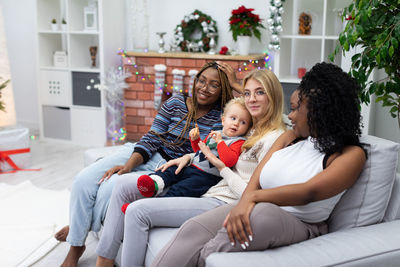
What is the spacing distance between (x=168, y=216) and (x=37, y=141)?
3620mm

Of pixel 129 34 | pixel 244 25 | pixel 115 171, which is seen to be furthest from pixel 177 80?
pixel 115 171

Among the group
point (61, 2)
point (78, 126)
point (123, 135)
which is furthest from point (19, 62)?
point (123, 135)

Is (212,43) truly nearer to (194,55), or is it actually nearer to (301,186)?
(194,55)

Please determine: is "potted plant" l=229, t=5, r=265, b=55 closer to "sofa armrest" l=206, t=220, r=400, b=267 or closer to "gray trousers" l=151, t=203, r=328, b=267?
"gray trousers" l=151, t=203, r=328, b=267

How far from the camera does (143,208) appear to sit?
5.92 feet

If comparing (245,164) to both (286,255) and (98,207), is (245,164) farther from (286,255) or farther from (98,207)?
(98,207)

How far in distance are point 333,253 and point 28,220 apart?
215 cm

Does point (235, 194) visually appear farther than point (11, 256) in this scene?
No

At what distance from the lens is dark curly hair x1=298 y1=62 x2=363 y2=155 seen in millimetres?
1508

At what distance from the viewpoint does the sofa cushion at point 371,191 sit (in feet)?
5.10

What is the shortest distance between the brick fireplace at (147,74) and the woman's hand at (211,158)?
86.1 inches

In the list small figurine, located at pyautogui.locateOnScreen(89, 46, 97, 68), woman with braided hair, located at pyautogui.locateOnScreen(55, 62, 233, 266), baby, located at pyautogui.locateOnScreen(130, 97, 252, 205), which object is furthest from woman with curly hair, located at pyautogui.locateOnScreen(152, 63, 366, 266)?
small figurine, located at pyautogui.locateOnScreen(89, 46, 97, 68)

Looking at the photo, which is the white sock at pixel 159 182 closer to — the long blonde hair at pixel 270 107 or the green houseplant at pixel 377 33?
the long blonde hair at pixel 270 107

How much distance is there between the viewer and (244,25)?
13.3ft
